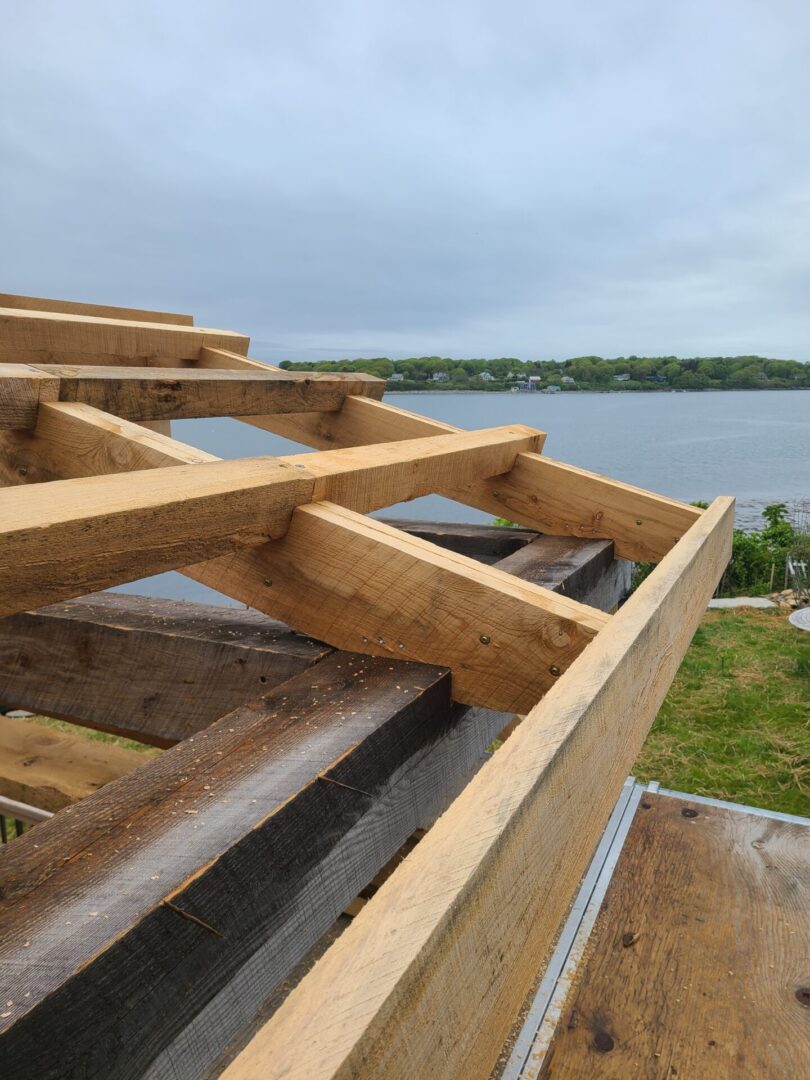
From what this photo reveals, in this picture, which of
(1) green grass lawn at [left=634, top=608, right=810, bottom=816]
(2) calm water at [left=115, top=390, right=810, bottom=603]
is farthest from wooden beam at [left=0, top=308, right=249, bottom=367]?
(1) green grass lawn at [left=634, top=608, right=810, bottom=816]

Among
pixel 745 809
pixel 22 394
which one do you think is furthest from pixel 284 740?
pixel 745 809

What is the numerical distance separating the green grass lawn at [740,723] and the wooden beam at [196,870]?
5.74 m

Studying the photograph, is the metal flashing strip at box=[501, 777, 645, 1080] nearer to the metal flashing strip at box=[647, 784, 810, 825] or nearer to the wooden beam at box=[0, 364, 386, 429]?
the metal flashing strip at box=[647, 784, 810, 825]

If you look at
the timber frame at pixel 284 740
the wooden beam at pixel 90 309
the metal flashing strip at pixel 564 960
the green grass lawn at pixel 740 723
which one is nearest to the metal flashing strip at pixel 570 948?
the metal flashing strip at pixel 564 960

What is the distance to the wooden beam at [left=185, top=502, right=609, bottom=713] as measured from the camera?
58.4 inches

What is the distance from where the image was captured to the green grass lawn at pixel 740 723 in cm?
650

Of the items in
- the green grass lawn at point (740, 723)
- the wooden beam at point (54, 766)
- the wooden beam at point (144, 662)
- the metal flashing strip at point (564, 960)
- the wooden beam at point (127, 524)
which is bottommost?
the green grass lawn at point (740, 723)

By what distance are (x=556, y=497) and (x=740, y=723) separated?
19.7ft

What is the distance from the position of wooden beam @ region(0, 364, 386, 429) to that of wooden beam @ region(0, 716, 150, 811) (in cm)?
134

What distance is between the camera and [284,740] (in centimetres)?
124

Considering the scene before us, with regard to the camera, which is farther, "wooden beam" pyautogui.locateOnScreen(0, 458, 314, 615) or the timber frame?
"wooden beam" pyautogui.locateOnScreen(0, 458, 314, 615)

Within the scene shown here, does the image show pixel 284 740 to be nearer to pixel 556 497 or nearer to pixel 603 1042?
pixel 603 1042

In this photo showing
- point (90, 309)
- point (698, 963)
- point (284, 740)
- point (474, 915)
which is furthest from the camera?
point (90, 309)

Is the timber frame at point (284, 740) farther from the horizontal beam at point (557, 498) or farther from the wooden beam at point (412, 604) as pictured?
the horizontal beam at point (557, 498)
